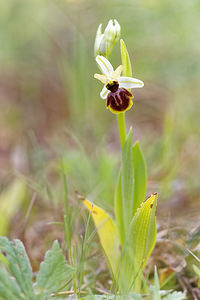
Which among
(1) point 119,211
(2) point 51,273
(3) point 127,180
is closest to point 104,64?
(3) point 127,180

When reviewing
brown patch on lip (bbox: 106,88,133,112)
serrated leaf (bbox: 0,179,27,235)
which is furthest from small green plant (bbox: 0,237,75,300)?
serrated leaf (bbox: 0,179,27,235)

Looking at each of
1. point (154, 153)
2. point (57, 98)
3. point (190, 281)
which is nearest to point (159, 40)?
point (57, 98)

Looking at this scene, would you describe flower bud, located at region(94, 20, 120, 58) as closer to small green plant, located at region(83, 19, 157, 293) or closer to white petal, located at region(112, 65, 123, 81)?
small green plant, located at region(83, 19, 157, 293)

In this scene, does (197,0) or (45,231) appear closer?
(45,231)

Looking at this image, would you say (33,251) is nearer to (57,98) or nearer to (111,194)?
(111,194)

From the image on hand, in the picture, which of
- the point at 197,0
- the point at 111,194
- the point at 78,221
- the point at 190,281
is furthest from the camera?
the point at 197,0
